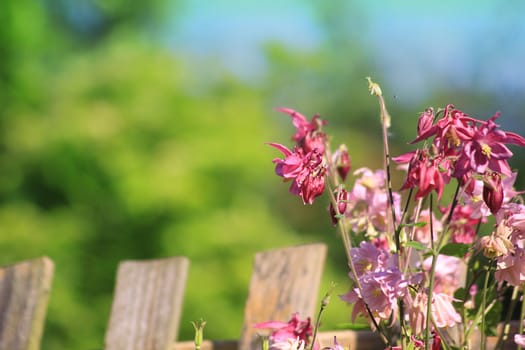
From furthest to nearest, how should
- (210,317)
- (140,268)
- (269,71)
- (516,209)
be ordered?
(269,71) < (210,317) < (140,268) < (516,209)

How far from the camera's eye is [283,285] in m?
1.64

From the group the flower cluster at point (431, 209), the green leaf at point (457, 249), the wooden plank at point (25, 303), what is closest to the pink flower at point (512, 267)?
the flower cluster at point (431, 209)

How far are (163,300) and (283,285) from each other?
0.81 ft

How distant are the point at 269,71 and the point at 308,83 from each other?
14.0ft

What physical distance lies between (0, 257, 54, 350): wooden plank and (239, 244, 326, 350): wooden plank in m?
A: 0.44

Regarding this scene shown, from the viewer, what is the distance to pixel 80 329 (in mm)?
4234

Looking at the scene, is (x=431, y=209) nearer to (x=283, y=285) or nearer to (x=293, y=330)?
(x=293, y=330)

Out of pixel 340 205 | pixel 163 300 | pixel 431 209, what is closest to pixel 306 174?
pixel 340 205

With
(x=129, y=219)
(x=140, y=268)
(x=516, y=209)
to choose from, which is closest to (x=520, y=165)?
(x=129, y=219)

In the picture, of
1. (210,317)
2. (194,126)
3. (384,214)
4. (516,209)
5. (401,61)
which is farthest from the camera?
(401,61)

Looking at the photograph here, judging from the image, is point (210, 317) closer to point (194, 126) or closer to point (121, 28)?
point (194, 126)

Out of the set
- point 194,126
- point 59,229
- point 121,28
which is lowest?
point 59,229

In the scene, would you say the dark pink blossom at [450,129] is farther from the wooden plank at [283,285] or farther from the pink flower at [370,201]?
the wooden plank at [283,285]

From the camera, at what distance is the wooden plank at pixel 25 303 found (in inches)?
68.1
